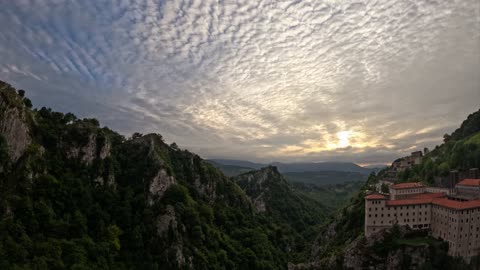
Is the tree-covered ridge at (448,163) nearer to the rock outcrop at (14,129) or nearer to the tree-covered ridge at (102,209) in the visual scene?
the tree-covered ridge at (102,209)

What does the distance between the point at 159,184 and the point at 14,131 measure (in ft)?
167

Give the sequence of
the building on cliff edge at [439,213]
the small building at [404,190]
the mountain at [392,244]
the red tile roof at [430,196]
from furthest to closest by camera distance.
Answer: the small building at [404,190], the red tile roof at [430,196], the mountain at [392,244], the building on cliff edge at [439,213]

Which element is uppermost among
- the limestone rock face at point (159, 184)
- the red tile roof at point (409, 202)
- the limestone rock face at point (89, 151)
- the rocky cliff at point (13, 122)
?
the rocky cliff at point (13, 122)

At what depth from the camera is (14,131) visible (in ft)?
274

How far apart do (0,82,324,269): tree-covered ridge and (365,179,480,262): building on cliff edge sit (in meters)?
50.1

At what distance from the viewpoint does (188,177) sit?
15450 cm

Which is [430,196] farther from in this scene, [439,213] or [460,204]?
[460,204]

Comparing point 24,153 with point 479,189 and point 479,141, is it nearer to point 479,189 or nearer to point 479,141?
point 479,189

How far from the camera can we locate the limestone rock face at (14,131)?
80.4 meters

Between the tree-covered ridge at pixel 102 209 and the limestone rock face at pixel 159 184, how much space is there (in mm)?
369

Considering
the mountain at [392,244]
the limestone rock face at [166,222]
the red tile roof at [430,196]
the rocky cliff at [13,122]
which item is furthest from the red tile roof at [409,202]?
the rocky cliff at [13,122]

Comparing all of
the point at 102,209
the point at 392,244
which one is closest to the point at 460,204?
the point at 392,244

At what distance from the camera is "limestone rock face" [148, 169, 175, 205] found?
11688 cm

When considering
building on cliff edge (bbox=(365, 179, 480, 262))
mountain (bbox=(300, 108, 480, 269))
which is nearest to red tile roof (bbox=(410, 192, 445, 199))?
building on cliff edge (bbox=(365, 179, 480, 262))
